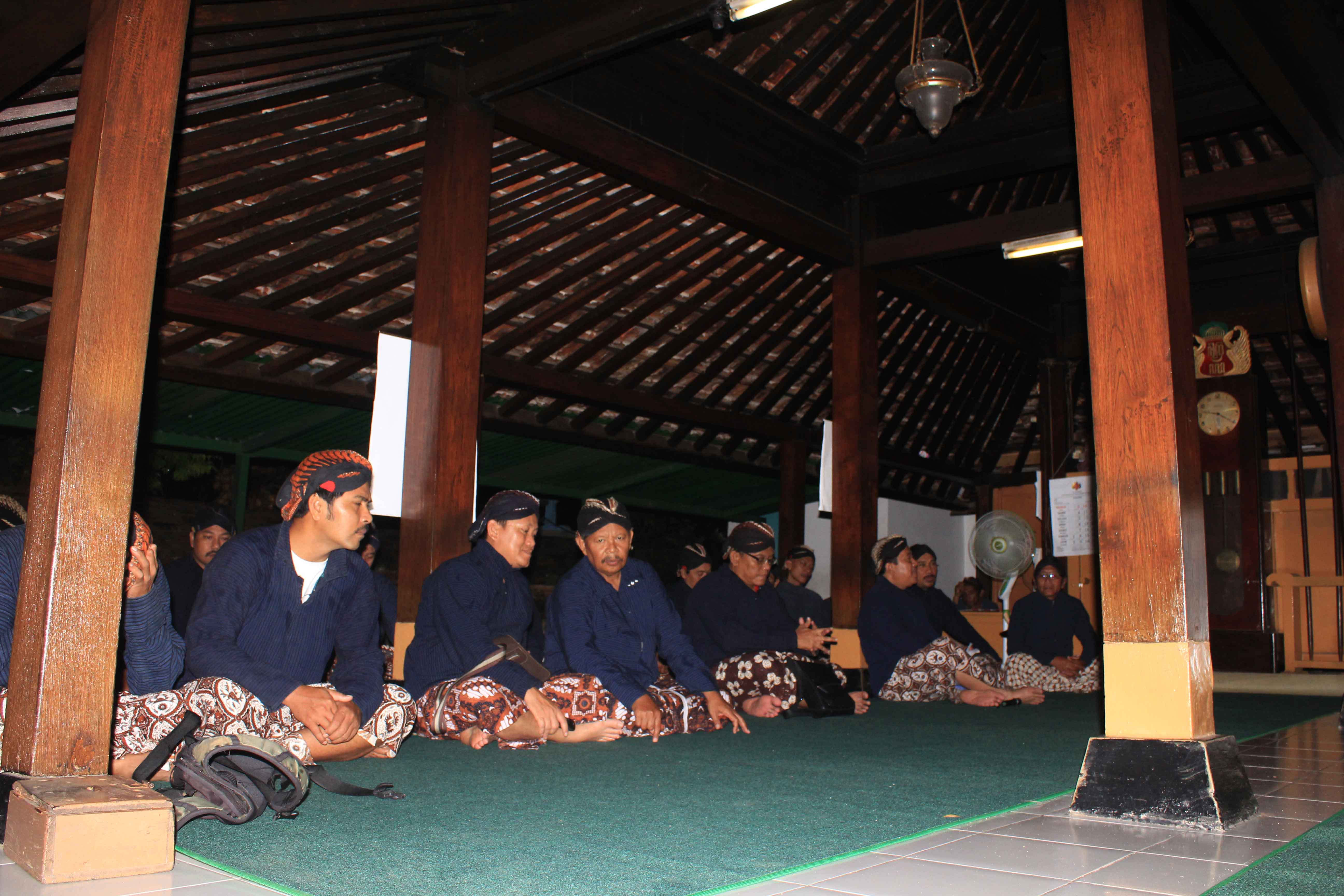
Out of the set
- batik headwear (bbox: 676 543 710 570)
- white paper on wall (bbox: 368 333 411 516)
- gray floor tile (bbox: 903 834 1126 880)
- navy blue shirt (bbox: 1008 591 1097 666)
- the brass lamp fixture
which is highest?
the brass lamp fixture

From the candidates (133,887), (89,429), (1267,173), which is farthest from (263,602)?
(1267,173)

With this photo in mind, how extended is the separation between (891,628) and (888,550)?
18.4 inches

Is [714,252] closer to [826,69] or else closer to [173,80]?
[826,69]

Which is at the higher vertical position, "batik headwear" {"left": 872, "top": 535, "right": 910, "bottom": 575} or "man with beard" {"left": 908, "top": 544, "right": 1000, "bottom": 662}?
"batik headwear" {"left": 872, "top": 535, "right": 910, "bottom": 575}

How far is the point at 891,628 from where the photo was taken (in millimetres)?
5969

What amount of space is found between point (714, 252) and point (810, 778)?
584 cm

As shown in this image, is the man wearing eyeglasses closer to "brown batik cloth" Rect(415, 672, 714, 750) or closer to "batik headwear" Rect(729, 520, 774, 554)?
"batik headwear" Rect(729, 520, 774, 554)

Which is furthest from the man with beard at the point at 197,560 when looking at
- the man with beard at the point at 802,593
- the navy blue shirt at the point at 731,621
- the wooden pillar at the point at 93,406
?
the man with beard at the point at 802,593

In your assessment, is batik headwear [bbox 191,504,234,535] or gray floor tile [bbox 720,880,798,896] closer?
gray floor tile [bbox 720,880,798,896]

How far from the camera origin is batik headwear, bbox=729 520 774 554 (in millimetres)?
5227

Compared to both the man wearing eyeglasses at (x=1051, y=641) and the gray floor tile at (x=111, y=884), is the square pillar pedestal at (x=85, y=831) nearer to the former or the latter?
the gray floor tile at (x=111, y=884)

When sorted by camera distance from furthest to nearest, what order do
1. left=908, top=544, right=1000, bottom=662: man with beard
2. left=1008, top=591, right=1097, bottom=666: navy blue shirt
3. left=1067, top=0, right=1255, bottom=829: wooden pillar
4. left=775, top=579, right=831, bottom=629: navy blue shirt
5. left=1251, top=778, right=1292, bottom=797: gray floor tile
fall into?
left=1008, top=591, right=1097, bottom=666: navy blue shirt → left=775, top=579, right=831, bottom=629: navy blue shirt → left=908, top=544, right=1000, bottom=662: man with beard → left=1251, top=778, right=1292, bottom=797: gray floor tile → left=1067, top=0, right=1255, bottom=829: wooden pillar

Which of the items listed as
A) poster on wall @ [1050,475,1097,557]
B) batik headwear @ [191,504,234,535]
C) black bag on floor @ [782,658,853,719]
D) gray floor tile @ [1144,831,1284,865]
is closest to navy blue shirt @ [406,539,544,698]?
batik headwear @ [191,504,234,535]

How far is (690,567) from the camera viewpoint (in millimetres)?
7363
